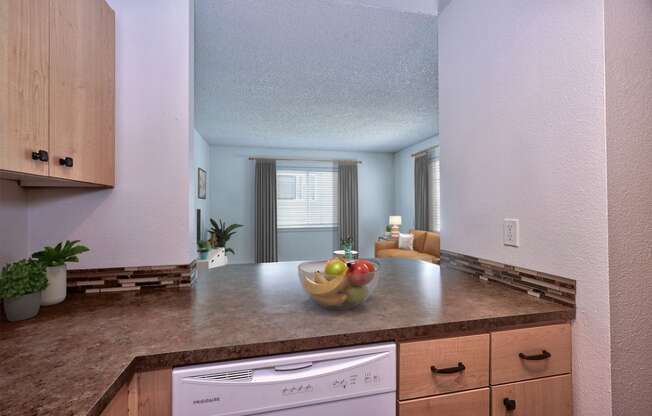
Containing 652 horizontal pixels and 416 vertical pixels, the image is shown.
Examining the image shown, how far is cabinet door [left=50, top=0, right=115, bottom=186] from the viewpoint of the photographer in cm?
85

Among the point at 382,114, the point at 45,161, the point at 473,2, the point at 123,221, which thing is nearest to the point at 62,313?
the point at 123,221

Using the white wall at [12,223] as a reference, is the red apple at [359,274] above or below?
below

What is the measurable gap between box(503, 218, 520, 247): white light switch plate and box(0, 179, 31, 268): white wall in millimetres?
1812

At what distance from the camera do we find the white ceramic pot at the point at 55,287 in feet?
3.27

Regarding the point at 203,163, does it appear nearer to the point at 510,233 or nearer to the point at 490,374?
the point at 510,233

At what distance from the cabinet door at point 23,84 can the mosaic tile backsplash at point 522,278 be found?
1.56 m

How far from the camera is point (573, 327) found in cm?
96

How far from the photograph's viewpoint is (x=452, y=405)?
0.86 meters

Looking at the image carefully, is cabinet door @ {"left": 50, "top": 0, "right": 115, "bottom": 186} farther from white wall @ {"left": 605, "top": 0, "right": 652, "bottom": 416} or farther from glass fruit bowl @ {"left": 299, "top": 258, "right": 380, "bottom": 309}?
white wall @ {"left": 605, "top": 0, "right": 652, "bottom": 416}

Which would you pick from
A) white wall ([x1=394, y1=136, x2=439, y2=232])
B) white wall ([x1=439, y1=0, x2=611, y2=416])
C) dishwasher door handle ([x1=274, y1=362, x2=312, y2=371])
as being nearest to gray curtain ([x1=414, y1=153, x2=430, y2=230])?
white wall ([x1=394, y1=136, x2=439, y2=232])

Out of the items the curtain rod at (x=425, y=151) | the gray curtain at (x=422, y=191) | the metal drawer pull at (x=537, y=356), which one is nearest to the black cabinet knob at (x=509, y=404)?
the metal drawer pull at (x=537, y=356)

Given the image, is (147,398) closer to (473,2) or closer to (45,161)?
(45,161)

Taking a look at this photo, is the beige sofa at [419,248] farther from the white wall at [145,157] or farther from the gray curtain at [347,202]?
the white wall at [145,157]

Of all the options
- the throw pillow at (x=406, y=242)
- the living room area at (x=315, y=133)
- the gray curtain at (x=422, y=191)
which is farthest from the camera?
the gray curtain at (x=422, y=191)
